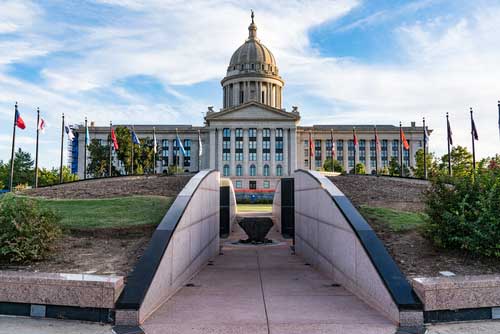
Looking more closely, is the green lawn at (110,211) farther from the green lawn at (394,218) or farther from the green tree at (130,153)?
the green tree at (130,153)

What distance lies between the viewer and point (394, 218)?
12.7 meters

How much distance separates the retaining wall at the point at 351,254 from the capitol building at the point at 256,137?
6399 centimetres

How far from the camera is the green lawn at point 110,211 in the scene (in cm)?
1276

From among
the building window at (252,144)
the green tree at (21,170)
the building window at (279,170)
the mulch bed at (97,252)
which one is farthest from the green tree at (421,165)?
the green tree at (21,170)

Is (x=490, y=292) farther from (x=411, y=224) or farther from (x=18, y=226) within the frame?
(x=18, y=226)

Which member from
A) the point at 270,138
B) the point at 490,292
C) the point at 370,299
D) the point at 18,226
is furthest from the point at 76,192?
the point at 270,138

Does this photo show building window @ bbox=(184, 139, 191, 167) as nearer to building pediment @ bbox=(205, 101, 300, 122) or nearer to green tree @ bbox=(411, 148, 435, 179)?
building pediment @ bbox=(205, 101, 300, 122)

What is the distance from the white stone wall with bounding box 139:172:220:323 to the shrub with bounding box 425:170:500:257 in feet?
19.1

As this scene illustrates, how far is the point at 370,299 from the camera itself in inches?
301

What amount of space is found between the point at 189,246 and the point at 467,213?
6587 millimetres

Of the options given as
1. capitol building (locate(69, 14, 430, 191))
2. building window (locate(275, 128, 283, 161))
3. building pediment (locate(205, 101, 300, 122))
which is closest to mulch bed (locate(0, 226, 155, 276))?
capitol building (locate(69, 14, 430, 191))

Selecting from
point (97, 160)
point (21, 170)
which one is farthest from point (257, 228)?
point (21, 170)

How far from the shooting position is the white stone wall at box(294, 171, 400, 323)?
7516 millimetres

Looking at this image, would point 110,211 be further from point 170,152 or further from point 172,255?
point 170,152
